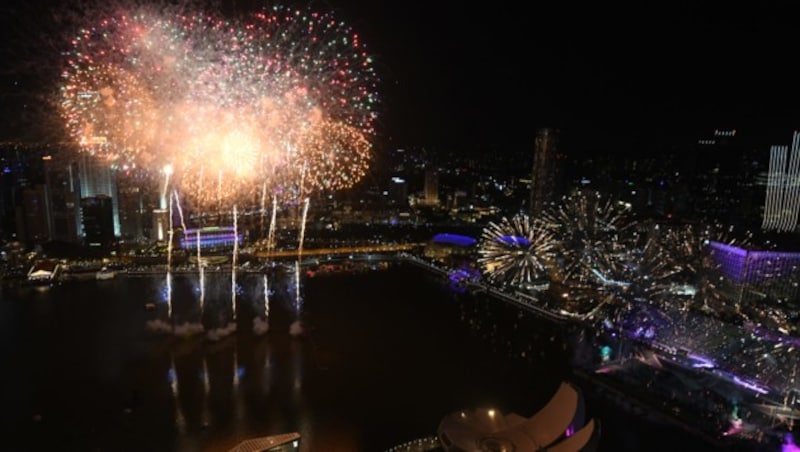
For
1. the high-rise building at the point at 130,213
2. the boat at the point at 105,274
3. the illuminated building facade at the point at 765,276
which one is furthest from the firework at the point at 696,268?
the high-rise building at the point at 130,213

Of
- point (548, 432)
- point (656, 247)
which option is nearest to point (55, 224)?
point (548, 432)

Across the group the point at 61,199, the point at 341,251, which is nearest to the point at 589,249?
the point at 341,251

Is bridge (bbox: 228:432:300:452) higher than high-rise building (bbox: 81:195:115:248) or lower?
lower

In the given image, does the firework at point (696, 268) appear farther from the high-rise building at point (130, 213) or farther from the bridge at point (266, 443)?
the high-rise building at point (130, 213)

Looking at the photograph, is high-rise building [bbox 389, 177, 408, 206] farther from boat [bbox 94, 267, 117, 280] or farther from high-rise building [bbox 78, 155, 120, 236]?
boat [bbox 94, 267, 117, 280]

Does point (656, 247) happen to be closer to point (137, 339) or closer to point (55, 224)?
point (137, 339)

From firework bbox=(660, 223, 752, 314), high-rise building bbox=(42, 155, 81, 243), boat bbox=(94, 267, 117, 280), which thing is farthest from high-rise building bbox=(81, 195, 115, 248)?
firework bbox=(660, 223, 752, 314)

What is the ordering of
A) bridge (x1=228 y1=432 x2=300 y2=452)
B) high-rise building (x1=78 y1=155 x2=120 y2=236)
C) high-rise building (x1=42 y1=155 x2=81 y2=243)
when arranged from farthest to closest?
high-rise building (x1=78 y1=155 x2=120 y2=236)
high-rise building (x1=42 y1=155 x2=81 y2=243)
bridge (x1=228 y1=432 x2=300 y2=452)
